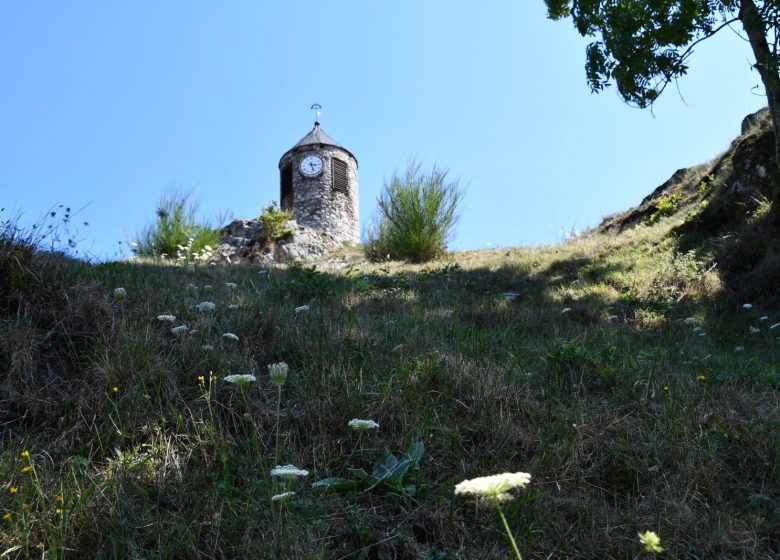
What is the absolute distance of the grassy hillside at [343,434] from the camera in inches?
70.6

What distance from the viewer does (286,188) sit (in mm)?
24094

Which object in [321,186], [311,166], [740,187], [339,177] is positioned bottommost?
[740,187]

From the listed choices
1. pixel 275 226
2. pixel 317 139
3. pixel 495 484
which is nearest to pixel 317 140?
pixel 317 139

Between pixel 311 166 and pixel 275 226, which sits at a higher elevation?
pixel 311 166

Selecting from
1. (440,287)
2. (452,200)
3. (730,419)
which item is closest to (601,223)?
(452,200)

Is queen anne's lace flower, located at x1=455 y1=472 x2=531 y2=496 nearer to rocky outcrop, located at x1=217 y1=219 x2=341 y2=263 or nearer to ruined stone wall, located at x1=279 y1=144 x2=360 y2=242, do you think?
rocky outcrop, located at x1=217 y1=219 x2=341 y2=263

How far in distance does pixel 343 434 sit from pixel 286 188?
74.1 ft

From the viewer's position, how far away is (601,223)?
14.5 meters

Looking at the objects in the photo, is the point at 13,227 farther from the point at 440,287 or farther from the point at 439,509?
the point at 440,287

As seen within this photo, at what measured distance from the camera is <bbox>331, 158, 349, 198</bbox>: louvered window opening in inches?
910

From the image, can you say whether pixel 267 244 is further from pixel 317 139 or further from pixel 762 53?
pixel 762 53

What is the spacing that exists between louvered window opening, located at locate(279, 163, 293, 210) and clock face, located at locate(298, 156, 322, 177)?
99cm

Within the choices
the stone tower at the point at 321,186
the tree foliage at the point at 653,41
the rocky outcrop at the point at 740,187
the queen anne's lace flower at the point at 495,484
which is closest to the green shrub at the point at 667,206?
the rocky outcrop at the point at 740,187

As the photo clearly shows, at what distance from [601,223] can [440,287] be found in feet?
28.5
